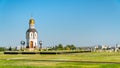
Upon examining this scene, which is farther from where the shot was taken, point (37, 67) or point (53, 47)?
point (53, 47)

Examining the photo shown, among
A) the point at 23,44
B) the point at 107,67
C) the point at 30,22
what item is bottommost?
the point at 107,67

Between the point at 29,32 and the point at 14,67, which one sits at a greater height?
the point at 29,32

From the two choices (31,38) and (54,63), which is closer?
(54,63)

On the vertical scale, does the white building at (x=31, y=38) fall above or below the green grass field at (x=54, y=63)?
above

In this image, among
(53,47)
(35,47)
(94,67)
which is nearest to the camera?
(94,67)

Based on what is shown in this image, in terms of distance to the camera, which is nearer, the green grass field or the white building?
the green grass field

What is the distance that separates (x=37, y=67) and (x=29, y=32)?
94781mm

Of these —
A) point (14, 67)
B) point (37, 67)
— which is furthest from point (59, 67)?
point (14, 67)

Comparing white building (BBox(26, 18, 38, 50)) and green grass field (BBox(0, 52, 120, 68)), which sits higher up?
white building (BBox(26, 18, 38, 50))

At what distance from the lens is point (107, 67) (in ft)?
118

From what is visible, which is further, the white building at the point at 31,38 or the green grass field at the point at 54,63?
the white building at the point at 31,38

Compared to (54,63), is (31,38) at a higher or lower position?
higher

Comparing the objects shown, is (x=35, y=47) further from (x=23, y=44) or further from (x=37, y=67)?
(x=37, y=67)

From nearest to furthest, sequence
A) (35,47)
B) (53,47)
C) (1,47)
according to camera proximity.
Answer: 1. (35,47)
2. (1,47)
3. (53,47)
